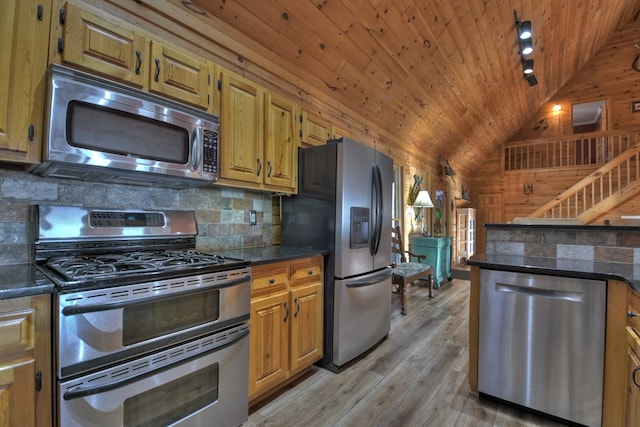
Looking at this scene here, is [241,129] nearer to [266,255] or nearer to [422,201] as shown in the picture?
[266,255]

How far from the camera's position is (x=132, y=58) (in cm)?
160

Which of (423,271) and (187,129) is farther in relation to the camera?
(423,271)

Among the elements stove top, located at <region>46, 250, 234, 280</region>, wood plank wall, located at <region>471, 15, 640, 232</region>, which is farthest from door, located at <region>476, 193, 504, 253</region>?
stove top, located at <region>46, 250, 234, 280</region>

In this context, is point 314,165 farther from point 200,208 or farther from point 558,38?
point 558,38

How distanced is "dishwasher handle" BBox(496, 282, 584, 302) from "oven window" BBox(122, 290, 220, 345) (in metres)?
1.71

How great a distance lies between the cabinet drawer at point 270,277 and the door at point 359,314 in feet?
1.64

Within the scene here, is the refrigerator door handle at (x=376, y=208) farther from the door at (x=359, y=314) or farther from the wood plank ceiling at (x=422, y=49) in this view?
the wood plank ceiling at (x=422, y=49)

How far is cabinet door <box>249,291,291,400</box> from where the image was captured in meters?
1.85

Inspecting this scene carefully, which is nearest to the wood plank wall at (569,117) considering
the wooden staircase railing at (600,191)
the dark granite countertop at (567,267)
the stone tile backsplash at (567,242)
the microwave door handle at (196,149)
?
the wooden staircase railing at (600,191)

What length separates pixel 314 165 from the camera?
8.29ft

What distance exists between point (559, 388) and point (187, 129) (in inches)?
103

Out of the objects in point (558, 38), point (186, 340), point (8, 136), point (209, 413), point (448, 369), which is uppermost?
point (558, 38)

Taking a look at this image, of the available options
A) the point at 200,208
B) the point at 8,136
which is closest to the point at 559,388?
the point at 200,208

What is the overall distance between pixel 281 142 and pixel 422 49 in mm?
2033
